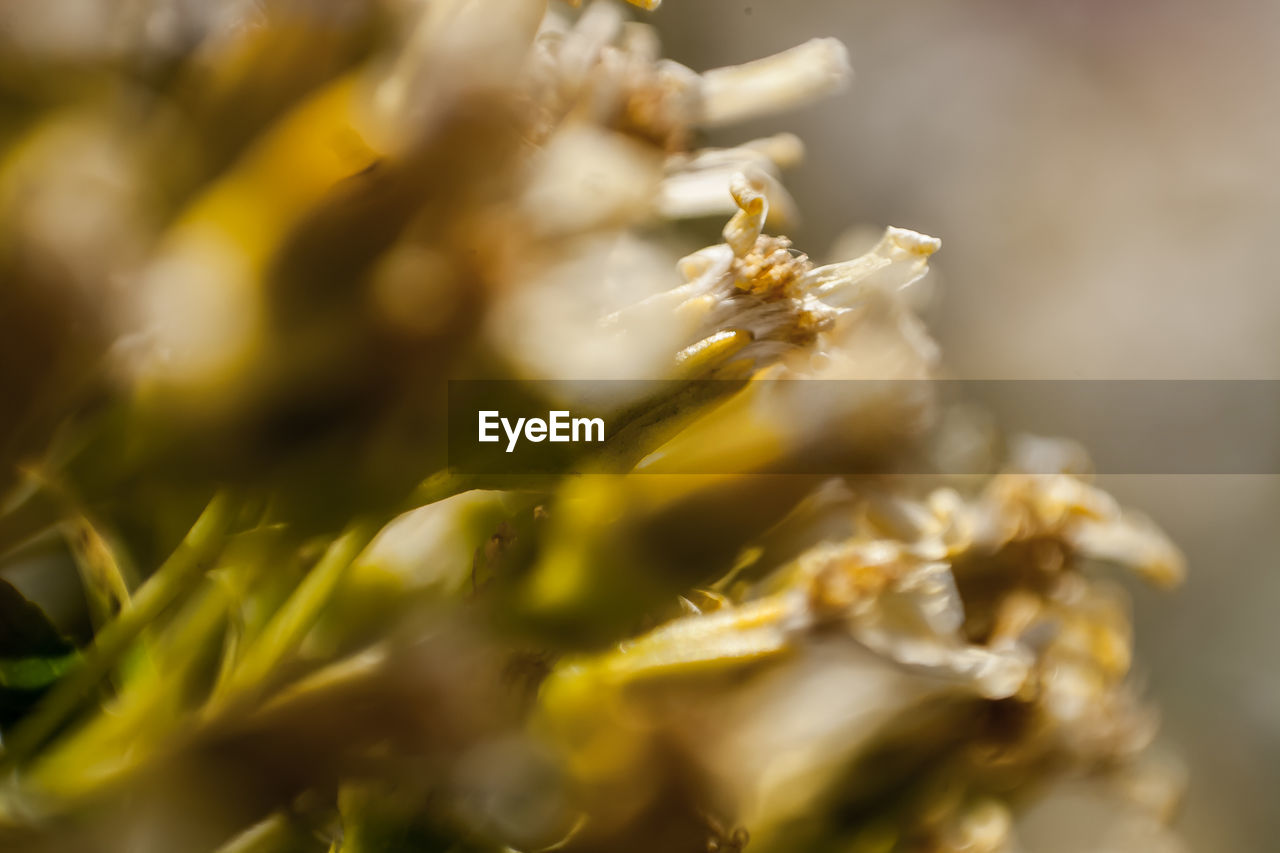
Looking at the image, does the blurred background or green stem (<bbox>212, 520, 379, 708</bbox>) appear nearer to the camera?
green stem (<bbox>212, 520, 379, 708</bbox>)

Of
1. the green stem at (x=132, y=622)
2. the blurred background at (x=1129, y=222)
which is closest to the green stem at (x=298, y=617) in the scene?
the green stem at (x=132, y=622)

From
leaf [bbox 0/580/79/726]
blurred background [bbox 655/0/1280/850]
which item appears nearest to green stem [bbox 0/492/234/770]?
leaf [bbox 0/580/79/726]

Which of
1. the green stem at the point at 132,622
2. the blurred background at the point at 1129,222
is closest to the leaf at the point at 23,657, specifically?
the green stem at the point at 132,622

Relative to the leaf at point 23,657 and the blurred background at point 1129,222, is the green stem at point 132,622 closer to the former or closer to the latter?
the leaf at point 23,657

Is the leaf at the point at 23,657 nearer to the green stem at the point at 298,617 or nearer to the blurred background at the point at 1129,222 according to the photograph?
the green stem at the point at 298,617

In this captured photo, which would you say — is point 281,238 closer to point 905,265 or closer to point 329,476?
point 329,476

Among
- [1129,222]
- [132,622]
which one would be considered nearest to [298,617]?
[132,622]

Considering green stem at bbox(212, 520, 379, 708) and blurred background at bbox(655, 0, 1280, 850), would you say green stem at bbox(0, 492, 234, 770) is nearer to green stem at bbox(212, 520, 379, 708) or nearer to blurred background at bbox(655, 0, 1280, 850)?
green stem at bbox(212, 520, 379, 708)

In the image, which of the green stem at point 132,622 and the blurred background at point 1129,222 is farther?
the blurred background at point 1129,222
